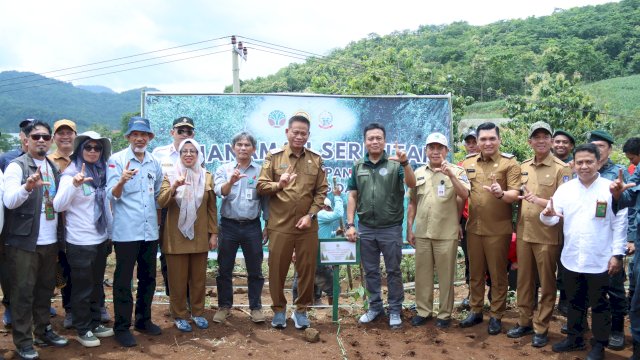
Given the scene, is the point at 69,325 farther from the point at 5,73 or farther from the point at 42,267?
the point at 5,73

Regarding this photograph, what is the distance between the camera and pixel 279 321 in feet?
16.3

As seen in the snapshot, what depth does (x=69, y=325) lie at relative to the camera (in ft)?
15.6

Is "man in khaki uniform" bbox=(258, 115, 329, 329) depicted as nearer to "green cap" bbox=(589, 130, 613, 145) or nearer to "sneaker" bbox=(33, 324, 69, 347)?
"sneaker" bbox=(33, 324, 69, 347)

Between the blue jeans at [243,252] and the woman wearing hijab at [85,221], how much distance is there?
3.38ft

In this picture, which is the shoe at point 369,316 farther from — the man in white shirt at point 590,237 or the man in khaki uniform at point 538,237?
the man in white shirt at point 590,237

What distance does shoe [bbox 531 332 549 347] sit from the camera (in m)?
4.48

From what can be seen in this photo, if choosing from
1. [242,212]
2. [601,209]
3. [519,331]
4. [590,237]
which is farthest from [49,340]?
[601,209]

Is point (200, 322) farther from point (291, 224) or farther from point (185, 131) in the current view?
point (185, 131)

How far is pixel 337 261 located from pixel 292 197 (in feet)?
2.80

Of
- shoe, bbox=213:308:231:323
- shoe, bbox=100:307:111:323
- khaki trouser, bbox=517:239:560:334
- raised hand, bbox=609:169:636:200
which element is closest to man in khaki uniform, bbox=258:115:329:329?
shoe, bbox=213:308:231:323

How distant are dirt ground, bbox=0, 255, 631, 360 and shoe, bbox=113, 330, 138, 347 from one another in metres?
0.06

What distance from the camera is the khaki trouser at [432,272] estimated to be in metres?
4.88

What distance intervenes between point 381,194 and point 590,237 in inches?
70.2

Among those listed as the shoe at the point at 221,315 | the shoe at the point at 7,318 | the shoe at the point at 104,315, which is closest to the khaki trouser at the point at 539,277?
the shoe at the point at 221,315
